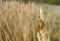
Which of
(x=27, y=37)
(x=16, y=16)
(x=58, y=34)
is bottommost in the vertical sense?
(x=58, y=34)

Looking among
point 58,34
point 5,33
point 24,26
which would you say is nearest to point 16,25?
point 24,26

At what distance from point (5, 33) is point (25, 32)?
8.5 inches

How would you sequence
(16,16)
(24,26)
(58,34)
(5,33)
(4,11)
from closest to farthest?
1. (5,33)
2. (24,26)
3. (16,16)
4. (4,11)
5. (58,34)

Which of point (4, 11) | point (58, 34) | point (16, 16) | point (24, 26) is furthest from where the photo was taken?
point (58, 34)

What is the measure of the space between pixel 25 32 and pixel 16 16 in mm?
361

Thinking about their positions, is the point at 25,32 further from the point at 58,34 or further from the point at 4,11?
the point at 58,34

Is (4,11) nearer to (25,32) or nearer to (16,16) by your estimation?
(16,16)

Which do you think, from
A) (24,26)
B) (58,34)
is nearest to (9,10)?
(24,26)

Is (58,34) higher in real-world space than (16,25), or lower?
lower

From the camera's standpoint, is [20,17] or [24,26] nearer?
[24,26]

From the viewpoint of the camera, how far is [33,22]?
2787mm

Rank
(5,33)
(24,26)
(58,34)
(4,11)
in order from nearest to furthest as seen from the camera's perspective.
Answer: (5,33)
(24,26)
(4,11)
(58,34)

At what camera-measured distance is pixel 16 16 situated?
104 inches

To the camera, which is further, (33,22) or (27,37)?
(33,22)
